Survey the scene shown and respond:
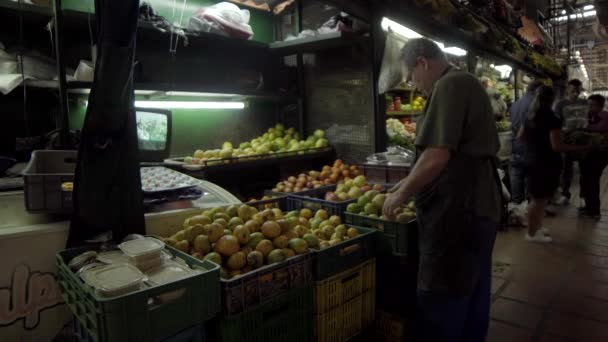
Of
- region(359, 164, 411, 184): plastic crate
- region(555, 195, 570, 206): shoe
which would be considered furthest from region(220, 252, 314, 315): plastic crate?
region(555, 195, 570, 206): shoe

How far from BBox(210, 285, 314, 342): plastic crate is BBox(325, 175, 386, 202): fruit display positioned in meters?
1.19

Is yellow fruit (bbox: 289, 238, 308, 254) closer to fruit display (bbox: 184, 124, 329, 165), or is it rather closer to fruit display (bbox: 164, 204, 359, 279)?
fruit display (bbox: 164, 204, 359, 279)

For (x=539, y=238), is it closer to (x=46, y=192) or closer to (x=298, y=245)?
(x=298, y=245)

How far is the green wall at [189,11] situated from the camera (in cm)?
353

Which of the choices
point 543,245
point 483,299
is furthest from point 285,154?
point 543,245

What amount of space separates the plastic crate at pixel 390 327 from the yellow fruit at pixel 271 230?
36.4 inches

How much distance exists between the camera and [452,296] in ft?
6.64

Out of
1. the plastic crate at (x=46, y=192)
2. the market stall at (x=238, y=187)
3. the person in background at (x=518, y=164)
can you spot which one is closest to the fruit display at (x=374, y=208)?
the market stall at (x=238, y=187)

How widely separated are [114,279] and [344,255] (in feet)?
3.70

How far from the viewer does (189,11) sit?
14.4ft

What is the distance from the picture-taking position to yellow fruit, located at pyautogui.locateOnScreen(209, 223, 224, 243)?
1991 mm

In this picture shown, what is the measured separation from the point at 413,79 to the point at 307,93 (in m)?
2.85

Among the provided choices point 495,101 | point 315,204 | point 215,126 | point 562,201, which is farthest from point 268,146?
point 562,201

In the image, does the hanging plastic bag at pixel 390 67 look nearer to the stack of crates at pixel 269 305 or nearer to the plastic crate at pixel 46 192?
the stack of crates at pixel 269 305
